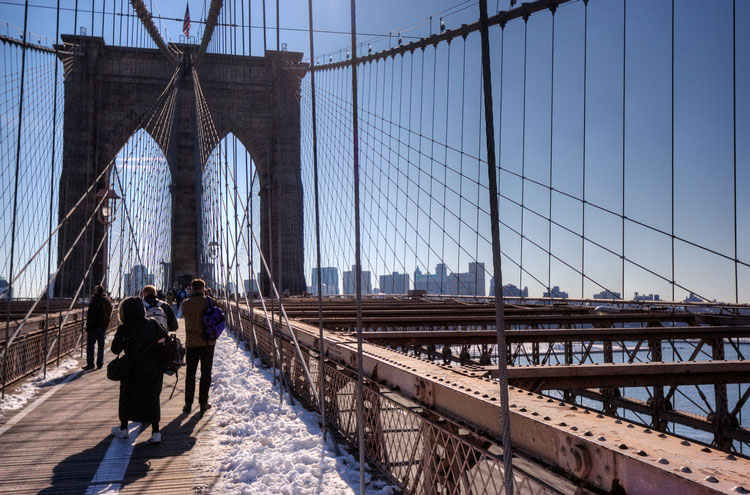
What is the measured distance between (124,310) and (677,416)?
300 inches

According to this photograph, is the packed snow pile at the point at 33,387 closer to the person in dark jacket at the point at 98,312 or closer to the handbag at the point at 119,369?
the person in dark jacket at the point at 98,312

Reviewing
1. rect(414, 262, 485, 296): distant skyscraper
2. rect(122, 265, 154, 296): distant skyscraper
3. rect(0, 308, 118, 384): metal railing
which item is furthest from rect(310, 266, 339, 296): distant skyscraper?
rect(0, 308, 118, 384): metal railing

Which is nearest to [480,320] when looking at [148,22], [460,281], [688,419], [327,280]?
[688,419]

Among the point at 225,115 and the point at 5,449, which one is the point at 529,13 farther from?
the point at 225,115

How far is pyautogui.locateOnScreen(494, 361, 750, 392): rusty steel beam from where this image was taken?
4.00 metres

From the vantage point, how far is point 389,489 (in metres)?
3.50

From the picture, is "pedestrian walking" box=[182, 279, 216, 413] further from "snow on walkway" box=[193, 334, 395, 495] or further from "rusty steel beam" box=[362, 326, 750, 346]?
"rusty steel beam" box=[362, 326, 750, 346]

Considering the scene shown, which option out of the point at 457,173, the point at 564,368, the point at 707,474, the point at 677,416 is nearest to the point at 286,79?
the point at 457,173

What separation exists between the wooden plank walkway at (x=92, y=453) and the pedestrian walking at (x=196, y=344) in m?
0.19

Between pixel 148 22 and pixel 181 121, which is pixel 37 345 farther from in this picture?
pixel 181 121

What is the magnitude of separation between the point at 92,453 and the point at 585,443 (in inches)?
157

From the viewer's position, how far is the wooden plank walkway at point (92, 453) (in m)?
3.84

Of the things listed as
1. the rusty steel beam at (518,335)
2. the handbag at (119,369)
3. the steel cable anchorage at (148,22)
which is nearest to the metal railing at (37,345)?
the handbag at (119,369)

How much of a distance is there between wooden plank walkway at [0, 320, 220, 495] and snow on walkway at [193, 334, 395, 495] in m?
0.15
